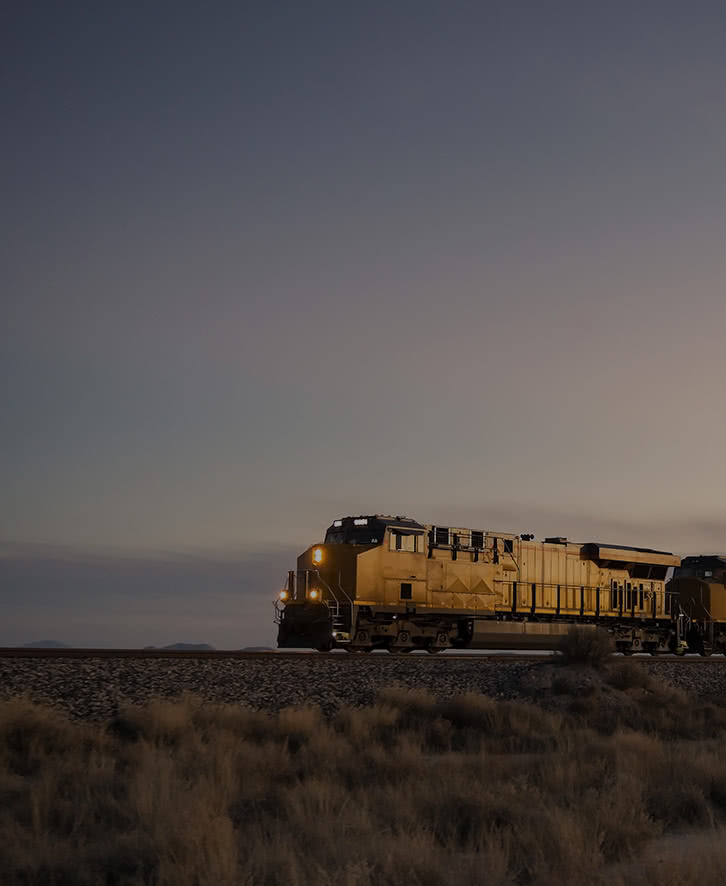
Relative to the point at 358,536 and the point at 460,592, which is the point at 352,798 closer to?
the point at 358,536

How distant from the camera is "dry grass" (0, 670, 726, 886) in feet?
26.6

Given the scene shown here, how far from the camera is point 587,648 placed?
24.4m

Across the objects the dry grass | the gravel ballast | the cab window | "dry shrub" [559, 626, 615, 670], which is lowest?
the dry grass

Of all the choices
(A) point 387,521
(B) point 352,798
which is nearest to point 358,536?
(A) point 387,521

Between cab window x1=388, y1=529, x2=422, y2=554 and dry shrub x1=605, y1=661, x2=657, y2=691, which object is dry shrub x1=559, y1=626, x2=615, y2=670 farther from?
cab window x1=388, y1=529, x2=422, y2=554

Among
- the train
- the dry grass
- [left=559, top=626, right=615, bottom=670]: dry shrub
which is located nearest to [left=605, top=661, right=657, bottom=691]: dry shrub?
[left=559, top=626, right=615, bottom=670]: dry shrub

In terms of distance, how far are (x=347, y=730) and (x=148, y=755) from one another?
4.16m

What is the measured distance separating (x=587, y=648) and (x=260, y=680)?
30.3 ft

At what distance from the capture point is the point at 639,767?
13.5 m

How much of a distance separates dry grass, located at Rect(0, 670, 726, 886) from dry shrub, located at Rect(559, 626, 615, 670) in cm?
621

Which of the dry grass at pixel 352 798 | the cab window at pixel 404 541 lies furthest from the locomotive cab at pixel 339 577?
the dry grass at pixel 352 798

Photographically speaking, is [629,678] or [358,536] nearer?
[629,678]

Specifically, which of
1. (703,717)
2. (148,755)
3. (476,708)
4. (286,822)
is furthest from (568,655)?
(286,822)

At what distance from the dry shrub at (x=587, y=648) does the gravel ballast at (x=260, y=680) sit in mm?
747
